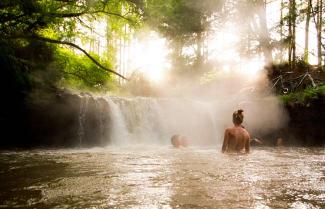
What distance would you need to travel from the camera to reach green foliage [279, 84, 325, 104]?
1650 centimetres

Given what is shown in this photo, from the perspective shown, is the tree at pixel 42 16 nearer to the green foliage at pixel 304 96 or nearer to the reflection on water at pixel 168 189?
the reflection on water at pixel 168 189

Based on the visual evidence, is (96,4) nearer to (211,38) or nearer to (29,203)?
(29,203)

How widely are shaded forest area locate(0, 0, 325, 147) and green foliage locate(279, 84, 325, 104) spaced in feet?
0.14

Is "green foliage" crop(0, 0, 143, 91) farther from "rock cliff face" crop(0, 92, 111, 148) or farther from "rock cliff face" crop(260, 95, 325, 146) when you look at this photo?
"rock cliff face" crop(260, 95, 325, 146)

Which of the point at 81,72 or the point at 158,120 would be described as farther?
the point at 158,120

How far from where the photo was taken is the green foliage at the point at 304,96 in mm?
16505

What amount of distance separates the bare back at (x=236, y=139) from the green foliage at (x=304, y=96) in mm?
9148

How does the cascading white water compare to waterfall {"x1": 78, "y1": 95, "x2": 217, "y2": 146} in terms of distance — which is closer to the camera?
waterfall {"x1": 78, "y1": 95, "x2": 217, "y2": 146}

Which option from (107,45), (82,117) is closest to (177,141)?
(107,45)

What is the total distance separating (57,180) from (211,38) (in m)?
19.1

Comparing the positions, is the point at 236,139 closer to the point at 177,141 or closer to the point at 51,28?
the point at 177,141

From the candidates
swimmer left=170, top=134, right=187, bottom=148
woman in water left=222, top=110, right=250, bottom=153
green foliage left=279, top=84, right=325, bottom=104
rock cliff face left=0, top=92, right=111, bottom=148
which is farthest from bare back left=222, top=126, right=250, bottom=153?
rock cliff face left=0, top=92, right=111, bottom=148

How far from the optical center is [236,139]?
28.7ft

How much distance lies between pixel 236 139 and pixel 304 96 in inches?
375
